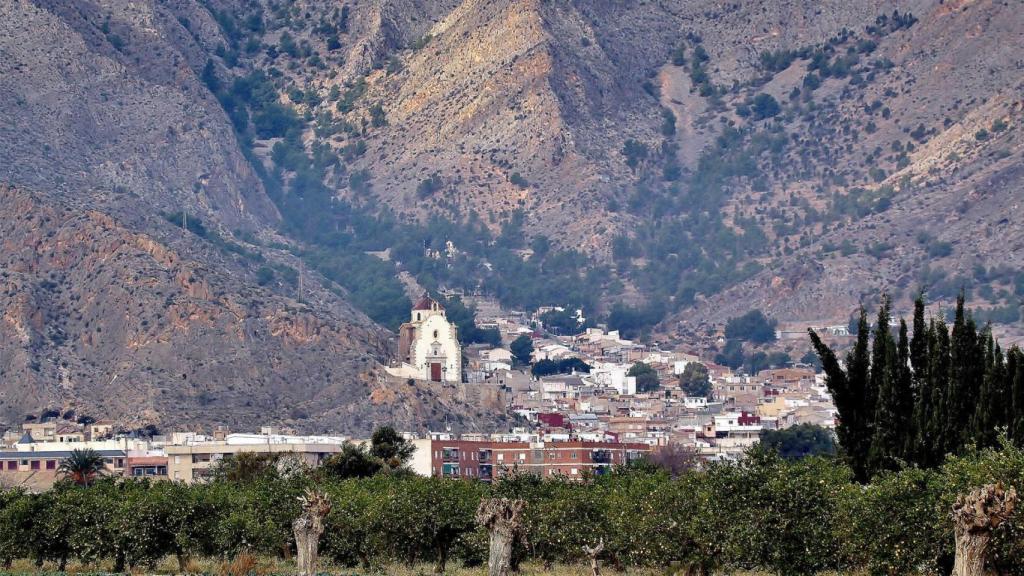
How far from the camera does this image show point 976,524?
62312 millimetres

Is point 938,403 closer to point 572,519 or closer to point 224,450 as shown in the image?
point 572,519

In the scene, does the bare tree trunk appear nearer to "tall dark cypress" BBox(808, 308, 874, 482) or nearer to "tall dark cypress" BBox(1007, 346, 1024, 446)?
"tall dark cypress" BBox(808, 308, 874, 482)

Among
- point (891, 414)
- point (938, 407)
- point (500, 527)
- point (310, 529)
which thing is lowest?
point (500, 527)

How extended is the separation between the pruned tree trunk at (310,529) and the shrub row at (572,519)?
1211 centimetres

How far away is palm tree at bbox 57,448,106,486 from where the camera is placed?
469 feet

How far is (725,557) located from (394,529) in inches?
673

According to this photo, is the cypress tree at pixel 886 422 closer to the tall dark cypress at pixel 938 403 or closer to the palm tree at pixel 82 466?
the tall dark cypress at pixel 938 403

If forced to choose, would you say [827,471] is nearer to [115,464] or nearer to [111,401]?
[115,464]

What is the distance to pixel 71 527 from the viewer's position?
328 ft

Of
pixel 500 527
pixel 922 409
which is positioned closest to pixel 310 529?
pixel 500 527

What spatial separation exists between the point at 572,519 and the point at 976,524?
35.6 meters

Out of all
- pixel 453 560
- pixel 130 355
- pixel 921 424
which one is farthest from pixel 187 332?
pixel 921 424

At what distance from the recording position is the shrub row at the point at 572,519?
7562cm

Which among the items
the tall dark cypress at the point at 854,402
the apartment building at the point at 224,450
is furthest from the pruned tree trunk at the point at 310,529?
the apartment building at the point at 224,450
